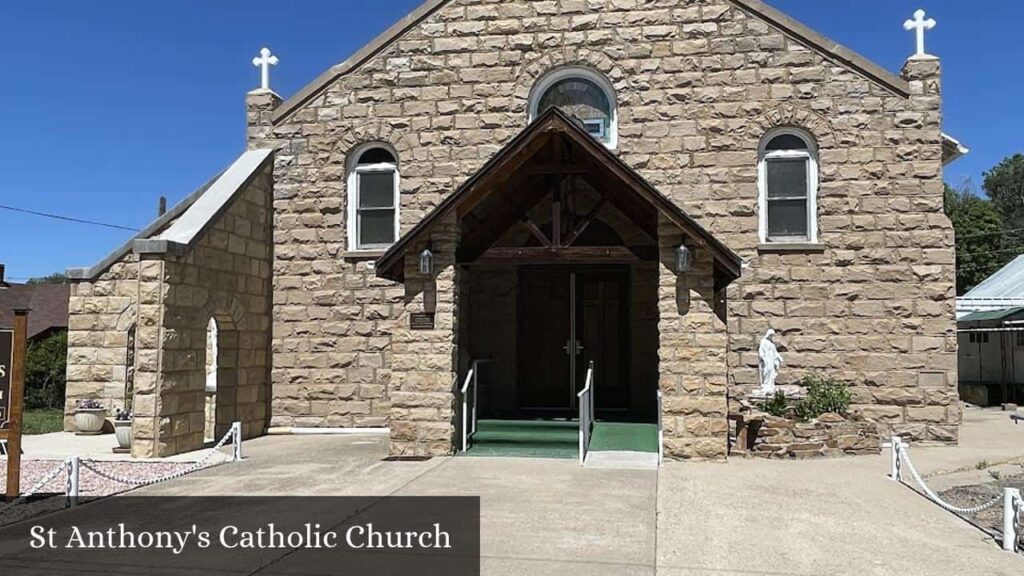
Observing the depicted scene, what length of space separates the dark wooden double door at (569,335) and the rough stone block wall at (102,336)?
7.02 metres

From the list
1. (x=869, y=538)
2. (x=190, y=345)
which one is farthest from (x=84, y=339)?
(x=869, y=538)

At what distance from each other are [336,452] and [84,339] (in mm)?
5919

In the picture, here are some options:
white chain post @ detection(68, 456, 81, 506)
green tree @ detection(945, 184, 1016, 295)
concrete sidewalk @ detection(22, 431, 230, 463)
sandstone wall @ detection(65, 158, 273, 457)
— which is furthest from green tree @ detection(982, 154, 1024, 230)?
white chain post @ detection(68, 456, 81, 506)

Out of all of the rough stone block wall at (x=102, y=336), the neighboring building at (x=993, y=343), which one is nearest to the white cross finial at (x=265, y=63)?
the rough stone block wall at (x=102, y=336)

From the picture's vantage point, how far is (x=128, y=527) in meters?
7.13

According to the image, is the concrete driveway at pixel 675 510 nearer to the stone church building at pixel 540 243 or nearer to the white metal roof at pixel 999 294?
the stone church building at pixel 540 243

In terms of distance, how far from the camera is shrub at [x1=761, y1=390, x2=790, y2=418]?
1162 cm

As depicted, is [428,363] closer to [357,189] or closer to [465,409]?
[465,409]

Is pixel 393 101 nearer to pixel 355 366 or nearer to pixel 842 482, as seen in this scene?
pixel 355 366

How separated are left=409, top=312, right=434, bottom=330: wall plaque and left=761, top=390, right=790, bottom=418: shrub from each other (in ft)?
16.5

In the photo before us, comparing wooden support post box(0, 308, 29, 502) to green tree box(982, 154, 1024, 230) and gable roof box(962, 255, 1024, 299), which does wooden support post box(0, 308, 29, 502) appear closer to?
gable roof box(962, 255, 1024, 299)

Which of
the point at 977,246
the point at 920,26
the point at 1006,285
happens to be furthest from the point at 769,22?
the point at 977,246

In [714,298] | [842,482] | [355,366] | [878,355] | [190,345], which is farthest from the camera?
[355,366]

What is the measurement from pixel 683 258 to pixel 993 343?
66.5 feet
